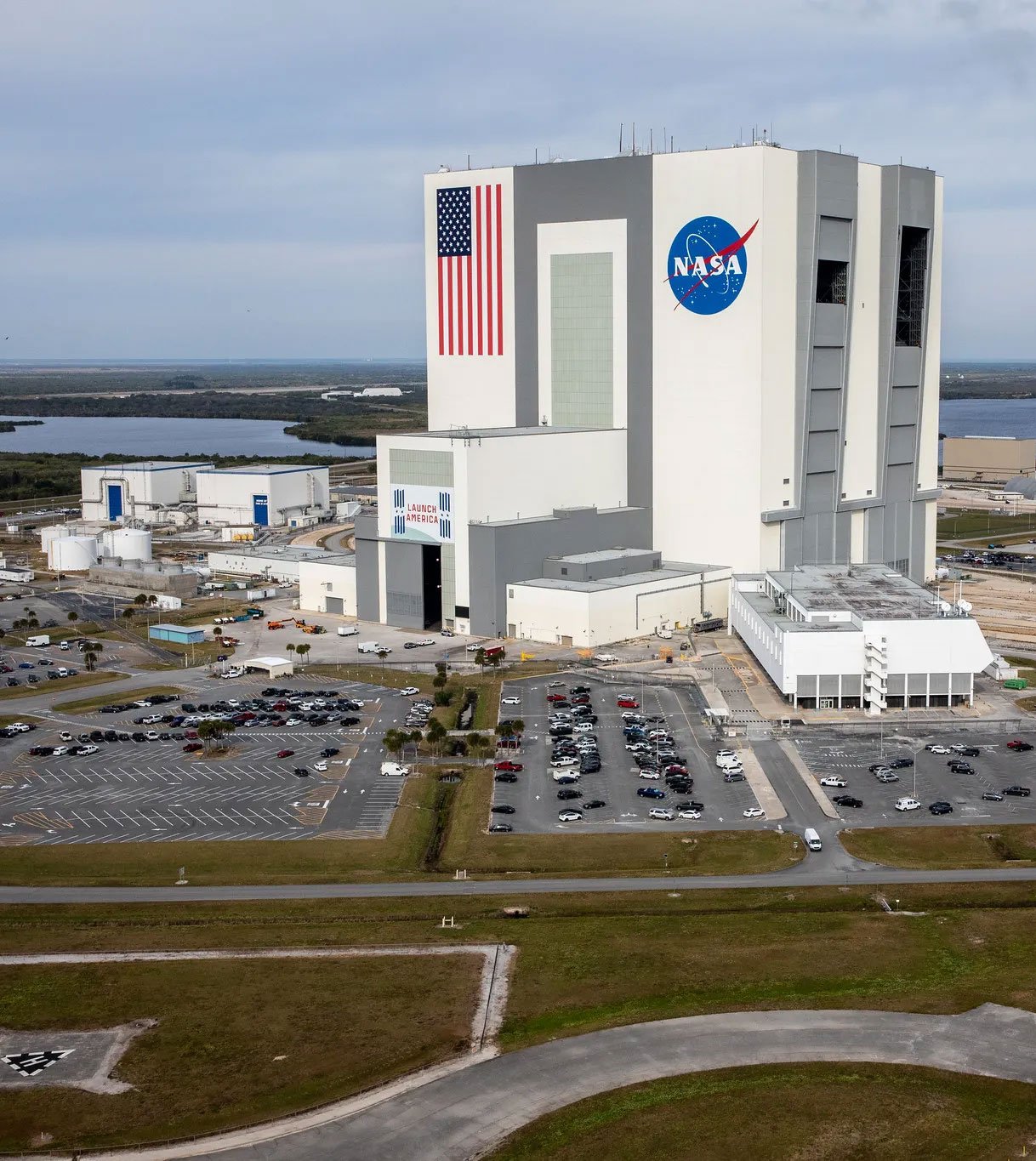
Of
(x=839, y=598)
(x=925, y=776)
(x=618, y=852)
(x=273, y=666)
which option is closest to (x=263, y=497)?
(x=273, y=666)

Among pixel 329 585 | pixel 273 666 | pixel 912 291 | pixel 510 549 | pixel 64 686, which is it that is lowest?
pixel 64 686

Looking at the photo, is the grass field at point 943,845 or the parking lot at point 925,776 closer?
the grass field at point 943,845

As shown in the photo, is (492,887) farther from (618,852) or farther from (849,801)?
(849,801)

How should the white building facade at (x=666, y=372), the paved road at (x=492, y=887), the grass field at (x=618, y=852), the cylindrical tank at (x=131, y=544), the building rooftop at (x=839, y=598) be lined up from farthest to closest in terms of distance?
the cylindrical tank at (x=131, y=544), the white building facade at (x=666, y=372), the building rooftop at (x=839, y=598), the grass field at (x=618, y=852), the paved road at (x=492, y=887)

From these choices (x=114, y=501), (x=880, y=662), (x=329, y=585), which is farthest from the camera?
(x=114, y=501)

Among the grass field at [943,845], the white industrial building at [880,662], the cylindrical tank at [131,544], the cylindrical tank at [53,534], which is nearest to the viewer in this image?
the grass field at [943,845]

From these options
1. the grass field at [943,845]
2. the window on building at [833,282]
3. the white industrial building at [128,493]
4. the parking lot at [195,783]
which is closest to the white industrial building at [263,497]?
the white industrial building at [128,493]

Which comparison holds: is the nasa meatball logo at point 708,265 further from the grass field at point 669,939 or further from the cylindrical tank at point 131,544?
the cylindrical tank at point 131,544

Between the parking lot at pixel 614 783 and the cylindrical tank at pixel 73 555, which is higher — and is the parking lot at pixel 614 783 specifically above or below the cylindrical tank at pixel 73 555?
below
